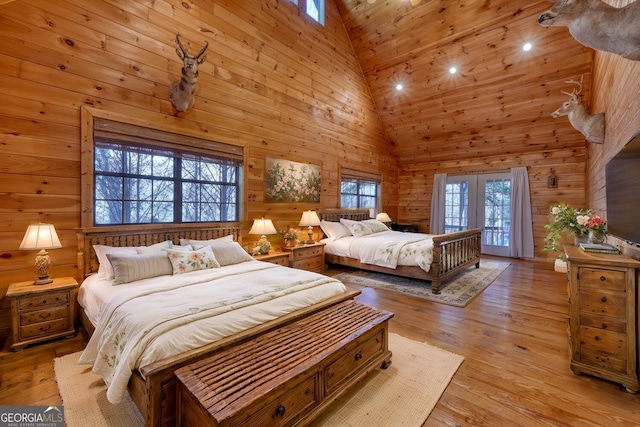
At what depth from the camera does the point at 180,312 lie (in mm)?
1695

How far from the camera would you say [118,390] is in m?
1.43

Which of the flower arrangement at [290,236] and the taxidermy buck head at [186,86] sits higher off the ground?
the taxidermy buck head at [186,86]

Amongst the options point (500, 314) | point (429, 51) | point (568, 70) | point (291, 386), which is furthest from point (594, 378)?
point (429, 51)

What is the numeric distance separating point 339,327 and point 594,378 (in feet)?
6.16

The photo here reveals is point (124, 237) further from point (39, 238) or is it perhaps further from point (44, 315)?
point (44, 315)

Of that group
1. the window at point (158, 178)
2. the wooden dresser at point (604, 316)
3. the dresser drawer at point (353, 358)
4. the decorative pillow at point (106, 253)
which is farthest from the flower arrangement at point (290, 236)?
the wooden dresser at point (604, 316)

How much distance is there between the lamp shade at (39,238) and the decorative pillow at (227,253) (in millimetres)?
1185

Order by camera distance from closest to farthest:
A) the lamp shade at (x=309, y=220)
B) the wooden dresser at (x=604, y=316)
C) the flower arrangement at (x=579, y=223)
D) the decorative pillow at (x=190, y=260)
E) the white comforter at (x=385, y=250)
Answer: the wooden dresser at (x=604, y=316) < the decorative pillow at (x=190, y=260) < the flower arrangement at (x=579, y=223) < the white comforter at (x=385, y=250) < the lamp shade at (x=309, y=220)

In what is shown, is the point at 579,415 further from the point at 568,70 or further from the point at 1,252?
the point at 568,70

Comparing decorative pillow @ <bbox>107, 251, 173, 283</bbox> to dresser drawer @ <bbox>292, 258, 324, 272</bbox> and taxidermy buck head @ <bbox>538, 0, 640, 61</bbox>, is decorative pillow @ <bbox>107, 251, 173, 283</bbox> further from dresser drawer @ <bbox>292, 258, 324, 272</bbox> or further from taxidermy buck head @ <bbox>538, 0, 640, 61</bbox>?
taxidermy buck head @ <bbox>538, 0, 640, 61</bbox>

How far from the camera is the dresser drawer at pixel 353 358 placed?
164cm

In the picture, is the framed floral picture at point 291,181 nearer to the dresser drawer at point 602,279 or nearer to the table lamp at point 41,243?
the table lamp at point 41,243

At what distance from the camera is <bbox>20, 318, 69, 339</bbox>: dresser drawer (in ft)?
7.53

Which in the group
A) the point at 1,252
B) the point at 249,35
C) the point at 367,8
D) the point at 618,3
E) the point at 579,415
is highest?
the point at 367,8
